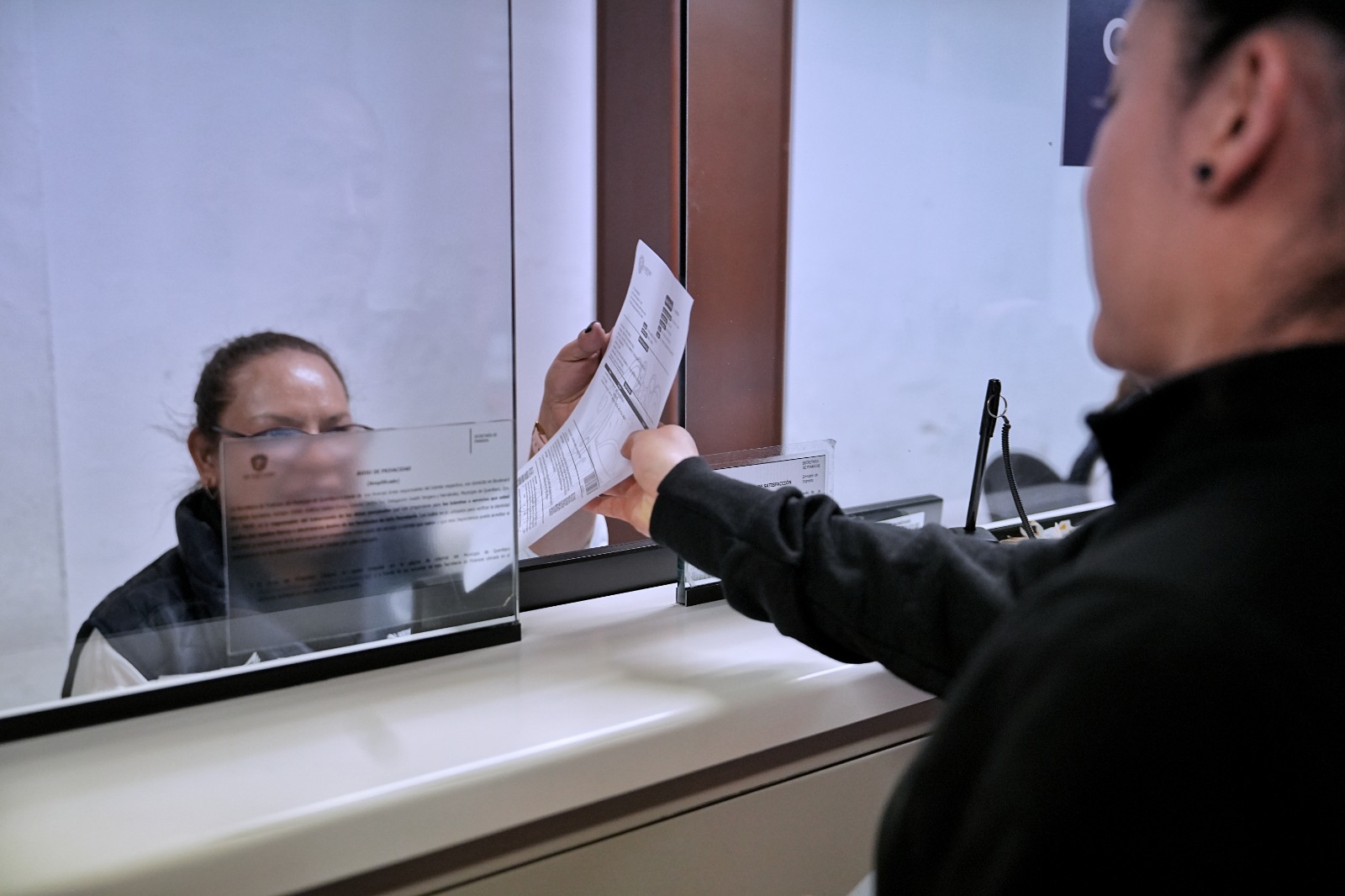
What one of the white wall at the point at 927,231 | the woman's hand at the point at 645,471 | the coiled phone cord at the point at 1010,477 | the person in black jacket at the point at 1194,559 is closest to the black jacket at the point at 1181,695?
the person in black jacket at the point at 1194,559

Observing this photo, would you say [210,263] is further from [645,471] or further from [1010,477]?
[1010,477]

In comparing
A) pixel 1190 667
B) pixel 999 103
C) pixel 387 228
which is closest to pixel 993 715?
pixel 1190 667

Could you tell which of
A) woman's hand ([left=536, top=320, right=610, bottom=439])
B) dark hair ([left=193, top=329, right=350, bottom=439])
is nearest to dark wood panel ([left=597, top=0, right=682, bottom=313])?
woman's hand ([left=536, top=320, right=610, bottom=439])

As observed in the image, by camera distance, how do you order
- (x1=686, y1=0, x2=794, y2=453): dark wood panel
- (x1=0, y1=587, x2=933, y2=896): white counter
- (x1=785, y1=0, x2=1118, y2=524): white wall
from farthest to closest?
(x1=785, y1=0, x2=1118, y2=524): white wall, (x1=686, y1=0, x2=794, y2=453): dark wood panel, (x1=0, y1=587, x2=933, y2=896): white counter

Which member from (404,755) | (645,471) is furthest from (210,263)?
(404,755)

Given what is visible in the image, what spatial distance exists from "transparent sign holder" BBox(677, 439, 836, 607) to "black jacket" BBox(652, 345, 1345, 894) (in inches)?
21.7

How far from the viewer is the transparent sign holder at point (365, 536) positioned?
74 centimetres

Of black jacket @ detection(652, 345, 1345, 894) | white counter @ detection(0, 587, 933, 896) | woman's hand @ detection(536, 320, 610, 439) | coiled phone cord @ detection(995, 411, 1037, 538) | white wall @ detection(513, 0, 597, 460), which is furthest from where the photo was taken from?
white wall @ detection(513, 0, 597, 460)

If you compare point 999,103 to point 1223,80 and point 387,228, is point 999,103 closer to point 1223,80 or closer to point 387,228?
point 387,228

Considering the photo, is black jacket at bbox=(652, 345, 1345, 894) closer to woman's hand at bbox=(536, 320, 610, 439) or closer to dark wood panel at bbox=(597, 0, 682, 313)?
woman's hand at bbox=(536, 320, 610, 439)

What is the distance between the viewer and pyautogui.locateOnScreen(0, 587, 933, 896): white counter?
0.57 meters

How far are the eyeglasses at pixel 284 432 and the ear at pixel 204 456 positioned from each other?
0.04ft

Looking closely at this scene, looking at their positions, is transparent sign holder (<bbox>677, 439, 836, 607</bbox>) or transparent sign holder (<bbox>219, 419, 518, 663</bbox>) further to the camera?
transparent sign holder (<bbox>677, 439, 836, 607</bbox>)

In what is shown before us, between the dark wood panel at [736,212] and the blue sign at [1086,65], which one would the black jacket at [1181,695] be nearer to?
the dark wood panel at [736,212]
